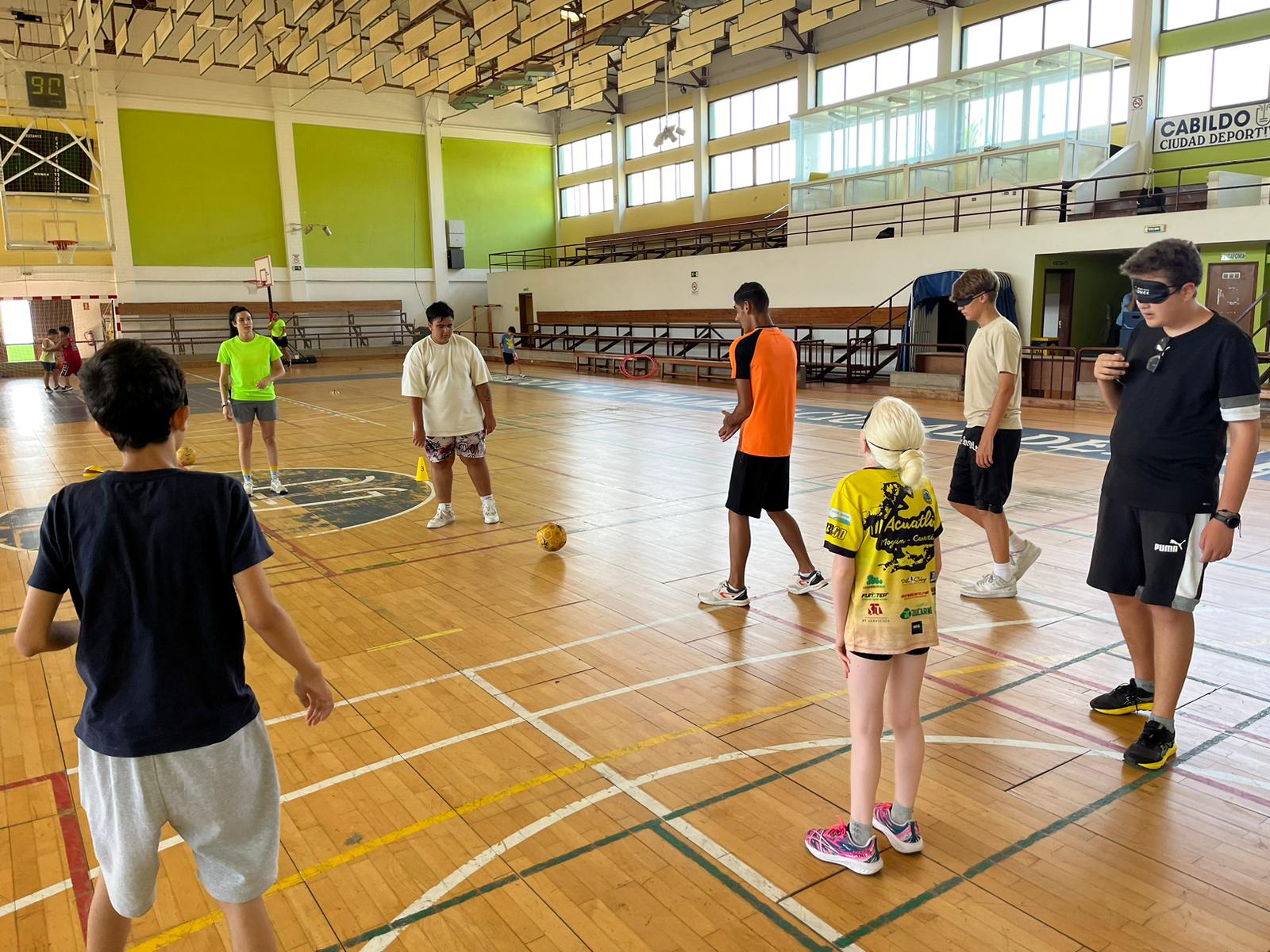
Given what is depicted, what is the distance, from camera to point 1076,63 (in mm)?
19797

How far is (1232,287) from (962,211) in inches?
234

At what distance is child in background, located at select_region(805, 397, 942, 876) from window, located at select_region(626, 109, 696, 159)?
99.3 ft

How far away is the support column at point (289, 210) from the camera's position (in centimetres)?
3161

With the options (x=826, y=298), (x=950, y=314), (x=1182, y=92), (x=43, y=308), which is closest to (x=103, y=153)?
(x=43, y=308)

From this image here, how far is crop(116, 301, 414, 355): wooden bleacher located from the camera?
98.5 ft

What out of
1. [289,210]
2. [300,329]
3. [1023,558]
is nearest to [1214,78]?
[1023,558]

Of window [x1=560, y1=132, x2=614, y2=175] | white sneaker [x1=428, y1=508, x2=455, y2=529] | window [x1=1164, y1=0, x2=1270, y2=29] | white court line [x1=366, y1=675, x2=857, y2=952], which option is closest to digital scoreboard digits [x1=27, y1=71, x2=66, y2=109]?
window [x1=560, y1=132, x2=614, y2=175]

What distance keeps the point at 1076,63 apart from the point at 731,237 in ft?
37.2

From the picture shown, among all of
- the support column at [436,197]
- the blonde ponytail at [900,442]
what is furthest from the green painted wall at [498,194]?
the blonde ponytail at [900,442]

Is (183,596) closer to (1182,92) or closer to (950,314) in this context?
(950,314)

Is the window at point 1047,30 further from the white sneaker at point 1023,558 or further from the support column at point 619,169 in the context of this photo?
the white sneaker at point 1023,558

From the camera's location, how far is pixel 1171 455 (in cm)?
343

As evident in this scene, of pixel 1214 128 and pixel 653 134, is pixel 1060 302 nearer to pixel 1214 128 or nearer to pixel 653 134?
pixel 1214 128

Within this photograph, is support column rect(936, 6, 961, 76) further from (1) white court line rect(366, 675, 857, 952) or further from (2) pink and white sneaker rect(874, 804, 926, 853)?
(2) pink and white sneaker rect(874, 804, 926, 853)
